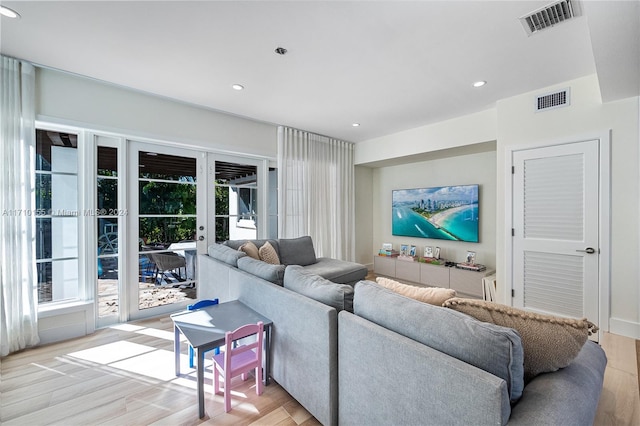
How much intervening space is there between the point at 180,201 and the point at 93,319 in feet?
4.96

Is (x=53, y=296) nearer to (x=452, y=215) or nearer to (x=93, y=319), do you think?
(x=93, y=319)

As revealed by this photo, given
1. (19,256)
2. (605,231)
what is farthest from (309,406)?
(605,231)

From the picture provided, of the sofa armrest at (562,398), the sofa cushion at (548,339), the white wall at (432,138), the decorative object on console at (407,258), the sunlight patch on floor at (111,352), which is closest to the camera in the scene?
the sofa armrest at (562,398)

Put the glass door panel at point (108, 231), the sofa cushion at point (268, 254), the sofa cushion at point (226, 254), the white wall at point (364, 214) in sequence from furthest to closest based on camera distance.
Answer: the white wall at point (364, 214), the sofa cushion at point (268, 254), the glass door panel at point (108, 231), the sofa cushion at point (226, 254)

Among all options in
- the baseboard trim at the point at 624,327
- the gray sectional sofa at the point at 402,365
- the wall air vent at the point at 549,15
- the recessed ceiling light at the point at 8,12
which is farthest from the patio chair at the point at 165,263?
the baseboard trim at the point at 624,327

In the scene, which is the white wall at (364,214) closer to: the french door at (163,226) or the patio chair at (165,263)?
the french door at (163,226)

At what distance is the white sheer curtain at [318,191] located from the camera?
4262 mm

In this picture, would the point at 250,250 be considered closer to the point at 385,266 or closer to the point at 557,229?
the point at 385,266

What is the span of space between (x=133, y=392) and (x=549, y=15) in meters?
3.86

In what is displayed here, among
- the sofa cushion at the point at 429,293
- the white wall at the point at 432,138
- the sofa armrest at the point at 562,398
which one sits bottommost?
the sofa armrest at the point at 562,398

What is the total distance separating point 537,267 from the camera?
3.02 m

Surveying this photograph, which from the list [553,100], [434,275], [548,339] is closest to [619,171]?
[553,100]

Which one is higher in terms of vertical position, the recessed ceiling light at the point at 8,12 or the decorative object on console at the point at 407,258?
the recessed ceiling light at the point at 8,12

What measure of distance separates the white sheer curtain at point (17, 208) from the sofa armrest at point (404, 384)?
2915 mm
